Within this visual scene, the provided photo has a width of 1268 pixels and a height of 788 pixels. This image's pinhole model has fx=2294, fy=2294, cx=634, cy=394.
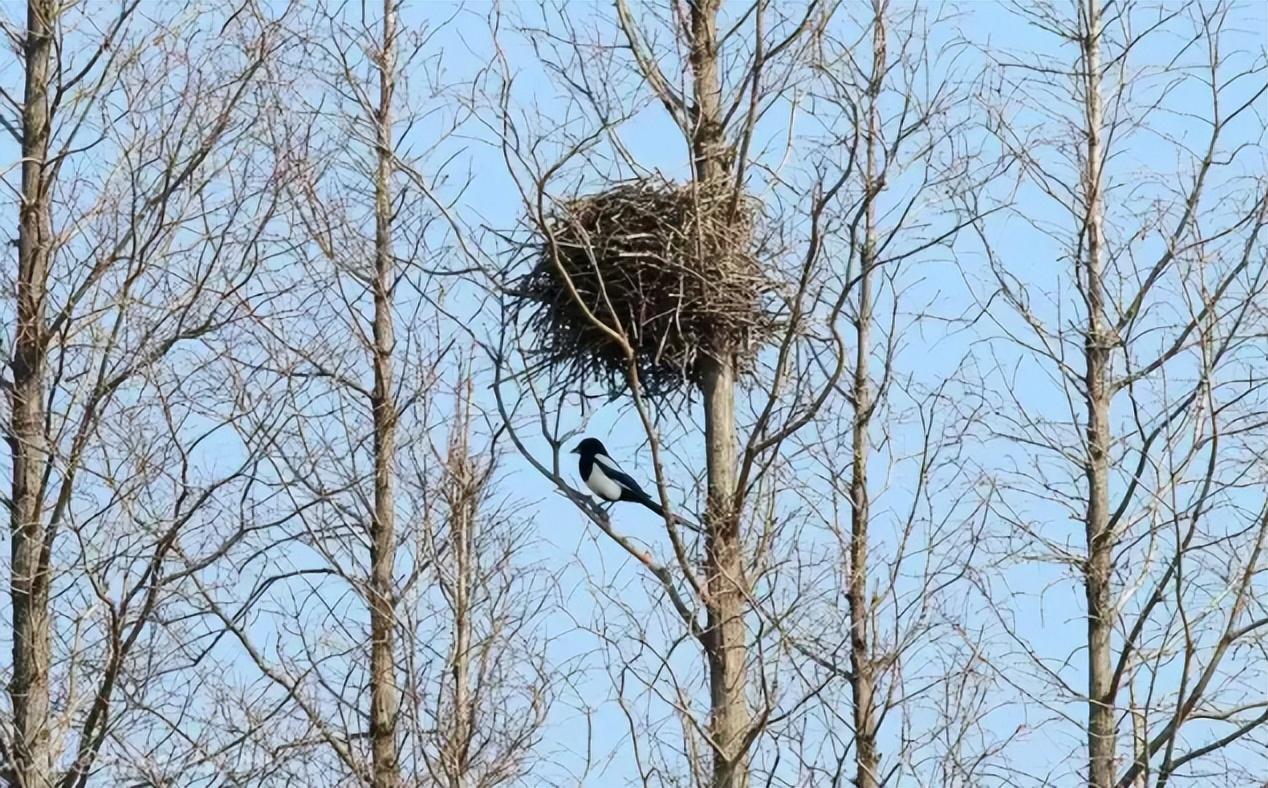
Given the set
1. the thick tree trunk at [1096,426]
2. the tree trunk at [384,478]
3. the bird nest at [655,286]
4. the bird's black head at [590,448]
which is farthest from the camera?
the bird's black head at [590,448]

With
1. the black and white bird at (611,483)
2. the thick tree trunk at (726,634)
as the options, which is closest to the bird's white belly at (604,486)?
the black and white bird at (611,483)

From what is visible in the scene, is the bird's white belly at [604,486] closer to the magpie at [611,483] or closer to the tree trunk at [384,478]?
the magpie at [611,483]

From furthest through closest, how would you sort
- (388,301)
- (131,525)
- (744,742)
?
(388,301), (131,525), (744,742)

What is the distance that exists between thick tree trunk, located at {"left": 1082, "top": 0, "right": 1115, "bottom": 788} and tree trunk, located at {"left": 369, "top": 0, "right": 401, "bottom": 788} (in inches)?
123

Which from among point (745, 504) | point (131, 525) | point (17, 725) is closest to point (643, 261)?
point (745, 504)

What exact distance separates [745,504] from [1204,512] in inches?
78.5

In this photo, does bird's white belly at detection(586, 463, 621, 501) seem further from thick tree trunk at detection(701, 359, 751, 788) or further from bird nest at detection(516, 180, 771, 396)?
thick tree trunk at detection(701, 359, 751, 788)

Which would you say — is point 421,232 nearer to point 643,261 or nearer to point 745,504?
point 643,261

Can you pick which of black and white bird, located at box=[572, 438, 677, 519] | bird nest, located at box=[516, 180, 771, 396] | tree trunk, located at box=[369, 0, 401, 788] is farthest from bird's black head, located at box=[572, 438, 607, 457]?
bird nest, located at box=[516, 180, 771, 396]

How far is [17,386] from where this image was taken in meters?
8.76

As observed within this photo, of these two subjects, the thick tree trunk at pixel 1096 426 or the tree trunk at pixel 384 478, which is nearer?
the thick tree trunk at pixel 1096 426

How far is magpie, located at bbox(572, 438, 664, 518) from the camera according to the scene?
37.2 feet

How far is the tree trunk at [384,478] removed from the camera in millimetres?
11133

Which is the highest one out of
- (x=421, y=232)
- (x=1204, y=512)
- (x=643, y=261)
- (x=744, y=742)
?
(x=421, y=232)
